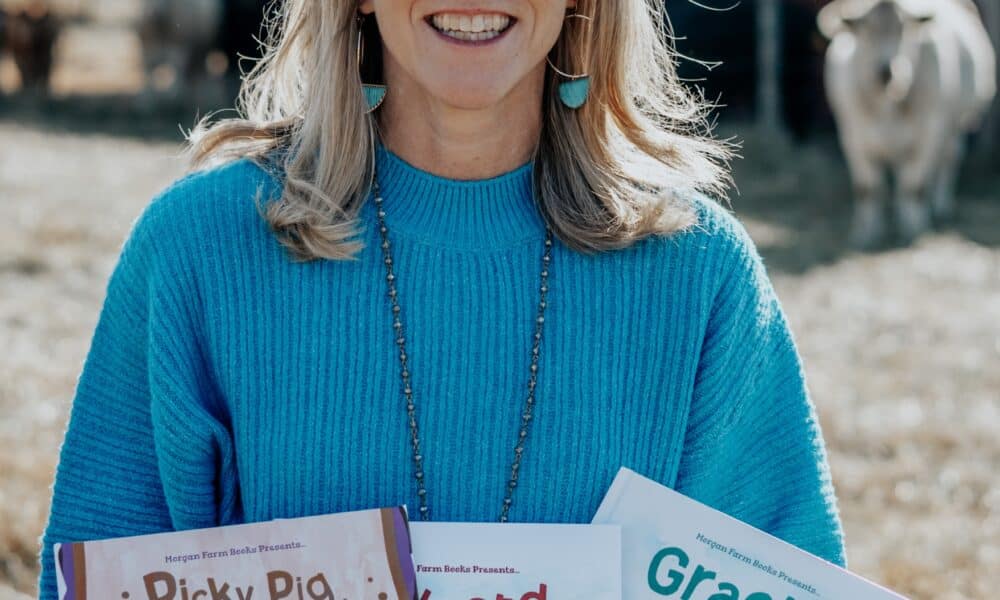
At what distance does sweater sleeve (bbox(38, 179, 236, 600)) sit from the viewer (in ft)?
5.69

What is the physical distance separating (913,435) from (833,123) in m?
8.36

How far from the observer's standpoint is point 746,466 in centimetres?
189

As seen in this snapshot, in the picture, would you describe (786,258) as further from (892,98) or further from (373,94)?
(373,94)

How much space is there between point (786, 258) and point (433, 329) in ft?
21.1

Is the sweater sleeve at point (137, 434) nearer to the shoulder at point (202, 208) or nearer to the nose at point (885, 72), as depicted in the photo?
the shoulder at point (202, 208)

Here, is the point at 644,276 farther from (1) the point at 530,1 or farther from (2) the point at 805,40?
(2) the point at 805,40

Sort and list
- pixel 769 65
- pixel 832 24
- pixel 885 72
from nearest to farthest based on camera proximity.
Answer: pixel 885 72 → pixel 832 24 → pixel 769 65

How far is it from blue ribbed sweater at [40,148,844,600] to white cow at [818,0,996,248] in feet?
23.5

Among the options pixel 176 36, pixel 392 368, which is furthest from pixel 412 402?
pixel 176 36

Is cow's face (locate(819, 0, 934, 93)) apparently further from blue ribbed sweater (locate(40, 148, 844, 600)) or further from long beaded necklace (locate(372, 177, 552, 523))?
long beaded necklace (locate(372, 177, 552, 523))

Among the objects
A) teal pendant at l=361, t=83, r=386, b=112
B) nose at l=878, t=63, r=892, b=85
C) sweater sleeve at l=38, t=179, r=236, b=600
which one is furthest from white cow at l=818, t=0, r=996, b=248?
sweater sleeve at l=38, t=179, r=236, b=600

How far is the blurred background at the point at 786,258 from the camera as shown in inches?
162

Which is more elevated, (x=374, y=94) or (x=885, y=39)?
(x=885, y=39)

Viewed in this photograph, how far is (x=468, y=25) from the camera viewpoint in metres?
1.73
